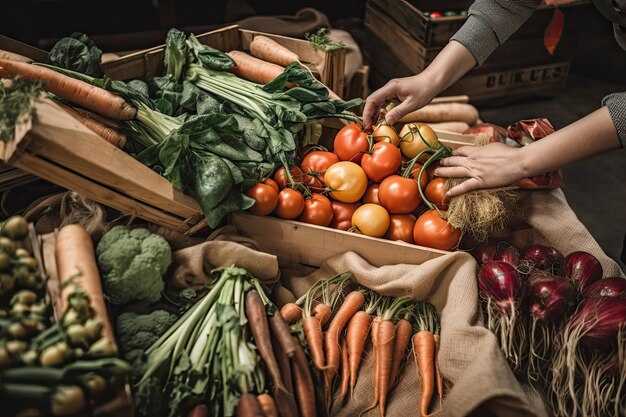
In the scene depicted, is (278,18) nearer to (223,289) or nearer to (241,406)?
(223,289)

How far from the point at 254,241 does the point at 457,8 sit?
407 centimetres

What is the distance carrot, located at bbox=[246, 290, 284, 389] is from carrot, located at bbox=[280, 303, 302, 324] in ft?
0.59

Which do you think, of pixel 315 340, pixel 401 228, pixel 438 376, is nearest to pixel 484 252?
pixel 401 228

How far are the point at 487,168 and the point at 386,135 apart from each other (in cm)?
50

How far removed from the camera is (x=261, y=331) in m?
1.50

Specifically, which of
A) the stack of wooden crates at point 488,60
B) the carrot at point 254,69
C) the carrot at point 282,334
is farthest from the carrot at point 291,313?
the stack of wooden crates at point 488,60

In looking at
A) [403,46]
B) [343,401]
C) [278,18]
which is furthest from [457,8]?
[343,401]

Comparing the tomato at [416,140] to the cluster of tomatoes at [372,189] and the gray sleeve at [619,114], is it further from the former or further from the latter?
the gray sleeve at [619,114]

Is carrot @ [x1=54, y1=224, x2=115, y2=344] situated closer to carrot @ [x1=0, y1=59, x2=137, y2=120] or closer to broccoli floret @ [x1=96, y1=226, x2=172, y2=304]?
broccoli floret @ [x1=96, y1=226, x2=172, y2=304]

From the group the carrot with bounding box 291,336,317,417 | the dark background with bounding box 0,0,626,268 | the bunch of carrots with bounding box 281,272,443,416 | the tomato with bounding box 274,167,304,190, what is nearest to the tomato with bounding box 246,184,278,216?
the tomato with bounding box 274,167,304,190

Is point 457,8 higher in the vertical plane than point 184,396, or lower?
higher

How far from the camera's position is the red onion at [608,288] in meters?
1.54

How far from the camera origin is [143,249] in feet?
5.00

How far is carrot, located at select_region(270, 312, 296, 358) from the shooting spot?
148 cm
